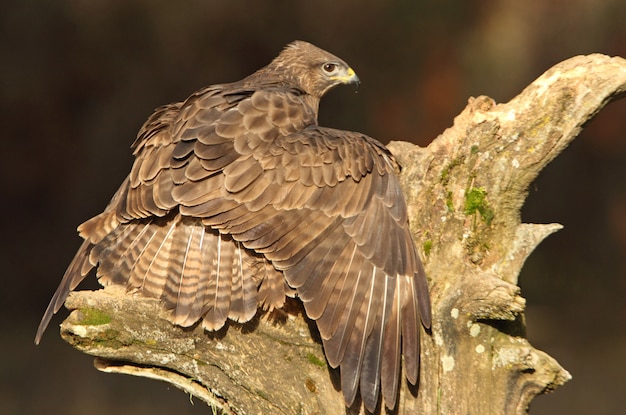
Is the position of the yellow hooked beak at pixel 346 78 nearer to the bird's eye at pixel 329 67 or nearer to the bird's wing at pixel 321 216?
the bird's eye at pixel 329 67

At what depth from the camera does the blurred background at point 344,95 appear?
29.6 feet

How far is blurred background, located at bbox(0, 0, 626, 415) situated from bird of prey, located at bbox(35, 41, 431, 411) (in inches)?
175

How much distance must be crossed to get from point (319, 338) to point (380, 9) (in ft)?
17.4

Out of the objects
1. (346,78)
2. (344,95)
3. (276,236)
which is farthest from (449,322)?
(344,95)

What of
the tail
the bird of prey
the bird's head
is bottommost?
the tail

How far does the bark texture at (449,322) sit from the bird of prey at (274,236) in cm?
13

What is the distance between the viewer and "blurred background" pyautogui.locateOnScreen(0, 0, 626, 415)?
9023 mm

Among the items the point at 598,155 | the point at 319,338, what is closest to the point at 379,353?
the point at 319,338

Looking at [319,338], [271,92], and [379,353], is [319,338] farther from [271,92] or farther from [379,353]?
[271,92]

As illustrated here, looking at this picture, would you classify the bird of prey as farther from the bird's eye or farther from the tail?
the bird's eye

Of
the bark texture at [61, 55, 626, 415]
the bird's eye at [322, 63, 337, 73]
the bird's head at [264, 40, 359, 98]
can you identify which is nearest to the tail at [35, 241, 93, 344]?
the bark texture at [61, 55, 626, 415]

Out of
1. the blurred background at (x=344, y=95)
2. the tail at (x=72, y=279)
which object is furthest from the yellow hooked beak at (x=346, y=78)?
the blurred background at (x=344, y=95)

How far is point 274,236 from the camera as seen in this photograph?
4383mm

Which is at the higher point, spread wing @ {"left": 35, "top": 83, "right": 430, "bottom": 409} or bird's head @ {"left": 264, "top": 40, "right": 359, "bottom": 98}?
bird's head @ {"left": 264, "top": 40, "right": 359, "bottom": 98}
